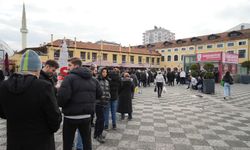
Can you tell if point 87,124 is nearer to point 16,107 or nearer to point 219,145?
point 16,107

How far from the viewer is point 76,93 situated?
8.34 ft

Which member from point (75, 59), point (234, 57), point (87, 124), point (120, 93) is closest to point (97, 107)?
point (87, 124)

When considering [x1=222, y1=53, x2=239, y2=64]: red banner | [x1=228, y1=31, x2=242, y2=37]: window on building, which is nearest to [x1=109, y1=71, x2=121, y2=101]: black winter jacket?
[x1=222, y1=53, x2=239, y2=64]: red banner

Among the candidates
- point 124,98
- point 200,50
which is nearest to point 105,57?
point 200,50

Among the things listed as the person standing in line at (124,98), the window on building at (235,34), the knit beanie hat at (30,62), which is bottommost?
the person standing in line at (124,98)

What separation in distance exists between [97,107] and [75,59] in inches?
53.4

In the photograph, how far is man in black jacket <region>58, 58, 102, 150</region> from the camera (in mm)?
2508

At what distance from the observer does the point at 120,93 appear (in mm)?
5477

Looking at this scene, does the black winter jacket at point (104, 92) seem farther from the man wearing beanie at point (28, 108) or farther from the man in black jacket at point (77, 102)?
the man wearing beanie at point (28, 108)

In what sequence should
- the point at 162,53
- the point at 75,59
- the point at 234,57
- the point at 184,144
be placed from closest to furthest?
1. the point at 75,59
2. the point at 184,144
3. the point at 234,57
4. the point at 162,53

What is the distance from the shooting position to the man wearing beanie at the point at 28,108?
154 centimetres

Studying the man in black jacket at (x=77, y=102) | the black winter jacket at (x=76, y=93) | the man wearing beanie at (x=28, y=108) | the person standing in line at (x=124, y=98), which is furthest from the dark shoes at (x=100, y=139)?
the man wearing beanie at (x=28, y=108)

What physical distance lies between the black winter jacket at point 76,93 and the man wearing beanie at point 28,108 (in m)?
0.77

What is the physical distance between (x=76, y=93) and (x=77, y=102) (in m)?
0.13
